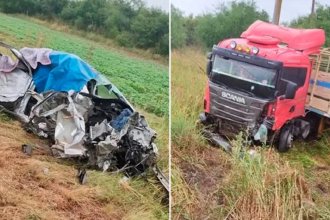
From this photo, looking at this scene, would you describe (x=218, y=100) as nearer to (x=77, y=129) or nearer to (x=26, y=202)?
(x=77, y=129)

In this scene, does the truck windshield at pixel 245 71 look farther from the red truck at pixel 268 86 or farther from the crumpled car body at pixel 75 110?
the crumpled car body at pixel 75 110

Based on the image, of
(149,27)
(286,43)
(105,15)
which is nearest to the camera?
(286,43)

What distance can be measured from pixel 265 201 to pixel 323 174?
0.29 m

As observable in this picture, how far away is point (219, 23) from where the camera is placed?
2164mm

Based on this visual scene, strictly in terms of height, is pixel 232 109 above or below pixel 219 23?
below

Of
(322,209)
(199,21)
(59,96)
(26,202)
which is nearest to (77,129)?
(59,96)

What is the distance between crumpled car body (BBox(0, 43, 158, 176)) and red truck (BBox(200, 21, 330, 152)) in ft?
1.45

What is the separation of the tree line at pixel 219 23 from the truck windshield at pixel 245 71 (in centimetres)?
10

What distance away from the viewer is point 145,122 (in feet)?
8.40

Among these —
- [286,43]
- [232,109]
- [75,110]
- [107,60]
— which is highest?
[286,43]

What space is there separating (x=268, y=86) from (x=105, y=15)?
883 millimetres

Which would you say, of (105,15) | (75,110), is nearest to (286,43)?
(105,15)

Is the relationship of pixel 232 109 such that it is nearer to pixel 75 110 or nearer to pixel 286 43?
pixel 286 43

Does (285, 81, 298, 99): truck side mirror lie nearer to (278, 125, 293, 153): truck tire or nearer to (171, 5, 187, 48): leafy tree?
(278, 125, 293, 153): truck tire
